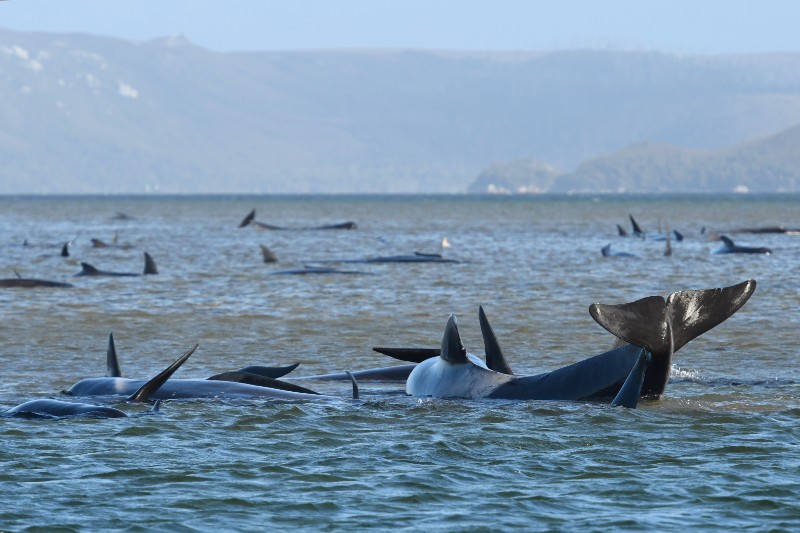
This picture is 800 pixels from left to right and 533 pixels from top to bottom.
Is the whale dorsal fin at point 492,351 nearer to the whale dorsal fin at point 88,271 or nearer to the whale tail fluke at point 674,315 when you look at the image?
the whale tail fluke at point 674,315

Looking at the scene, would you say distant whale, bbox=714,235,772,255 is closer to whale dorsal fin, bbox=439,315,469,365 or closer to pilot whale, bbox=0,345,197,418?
whale dorsal fin, bbox=439,315,469,365

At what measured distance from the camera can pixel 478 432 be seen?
12.3 metres

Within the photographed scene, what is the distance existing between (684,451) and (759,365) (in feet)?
19.9

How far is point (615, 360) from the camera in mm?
13117

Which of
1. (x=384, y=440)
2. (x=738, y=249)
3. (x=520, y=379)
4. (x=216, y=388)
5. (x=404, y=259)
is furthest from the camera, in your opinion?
(x=738, y=249)

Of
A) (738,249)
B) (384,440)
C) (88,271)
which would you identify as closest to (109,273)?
(88,271)

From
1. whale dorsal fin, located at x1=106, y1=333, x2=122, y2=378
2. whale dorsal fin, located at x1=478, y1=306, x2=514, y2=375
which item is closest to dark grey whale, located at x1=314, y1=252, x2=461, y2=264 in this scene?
whale dorsal fin, located at x1=106, y1=333, x2=122, y2=378

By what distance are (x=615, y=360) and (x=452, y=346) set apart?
1.56 meters

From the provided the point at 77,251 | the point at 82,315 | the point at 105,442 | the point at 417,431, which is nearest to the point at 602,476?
the point at 417,431

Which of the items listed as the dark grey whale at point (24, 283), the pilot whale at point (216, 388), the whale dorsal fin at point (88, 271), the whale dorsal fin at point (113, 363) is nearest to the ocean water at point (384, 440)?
the pilot whale at point (216, 388)

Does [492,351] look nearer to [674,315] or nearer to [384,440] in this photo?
[384,440]

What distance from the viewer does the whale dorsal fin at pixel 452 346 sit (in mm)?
13180

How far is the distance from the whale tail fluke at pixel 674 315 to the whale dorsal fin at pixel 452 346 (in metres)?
1.92

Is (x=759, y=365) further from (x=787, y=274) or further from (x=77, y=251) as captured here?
(x=77, y=251)
